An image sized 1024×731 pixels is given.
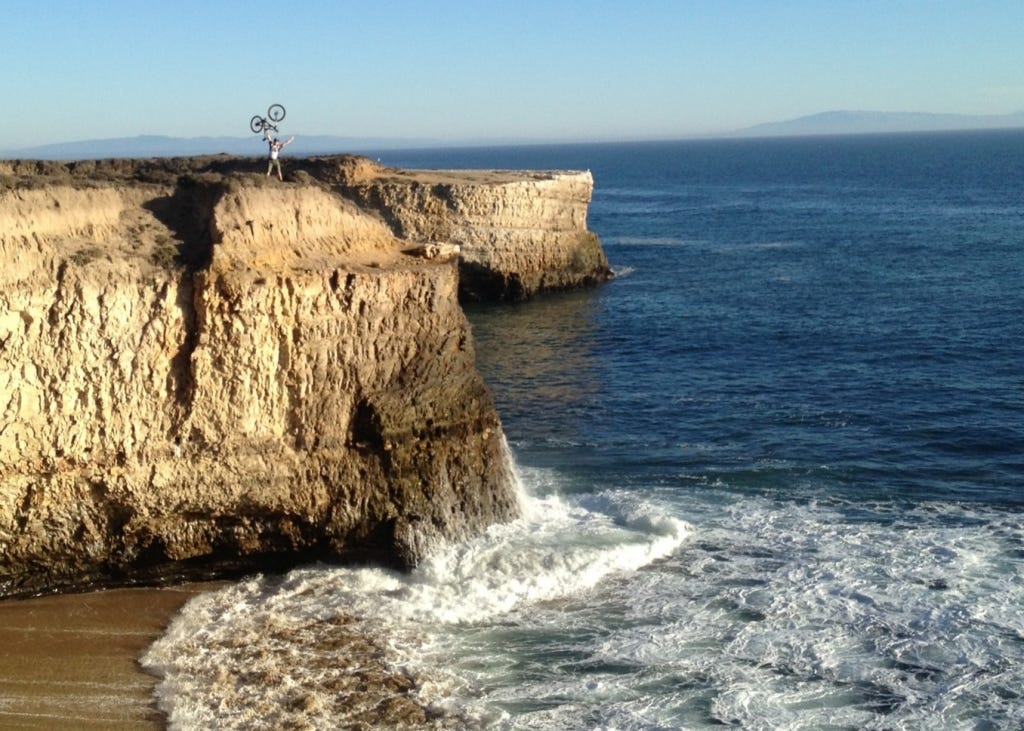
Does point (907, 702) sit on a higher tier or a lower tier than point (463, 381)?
lower

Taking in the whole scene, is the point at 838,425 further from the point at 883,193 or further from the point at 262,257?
the point at 883,193

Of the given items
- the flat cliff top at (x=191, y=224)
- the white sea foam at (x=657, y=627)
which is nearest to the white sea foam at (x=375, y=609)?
the white sea foam at (x=657, y=627)

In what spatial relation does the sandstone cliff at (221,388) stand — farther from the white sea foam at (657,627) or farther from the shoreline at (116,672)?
the white sea foam at (657,627)

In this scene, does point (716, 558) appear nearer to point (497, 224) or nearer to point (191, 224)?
point (191, 224)

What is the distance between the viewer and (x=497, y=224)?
166ft

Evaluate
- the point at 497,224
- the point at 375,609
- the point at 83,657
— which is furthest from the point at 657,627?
the point at 497,224

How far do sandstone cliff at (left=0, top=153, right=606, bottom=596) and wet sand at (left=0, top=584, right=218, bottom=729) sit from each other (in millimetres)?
599

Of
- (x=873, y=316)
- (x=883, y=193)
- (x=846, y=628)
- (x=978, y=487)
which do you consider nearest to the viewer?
(x=846, y=628)

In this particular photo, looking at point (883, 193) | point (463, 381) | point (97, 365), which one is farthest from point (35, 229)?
point (883, 193)

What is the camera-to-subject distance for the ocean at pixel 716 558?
49.0ft

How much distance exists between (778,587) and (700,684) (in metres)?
3.65

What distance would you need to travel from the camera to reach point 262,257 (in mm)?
18188

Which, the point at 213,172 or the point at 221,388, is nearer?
the point at 221,388

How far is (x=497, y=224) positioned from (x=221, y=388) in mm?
33776
